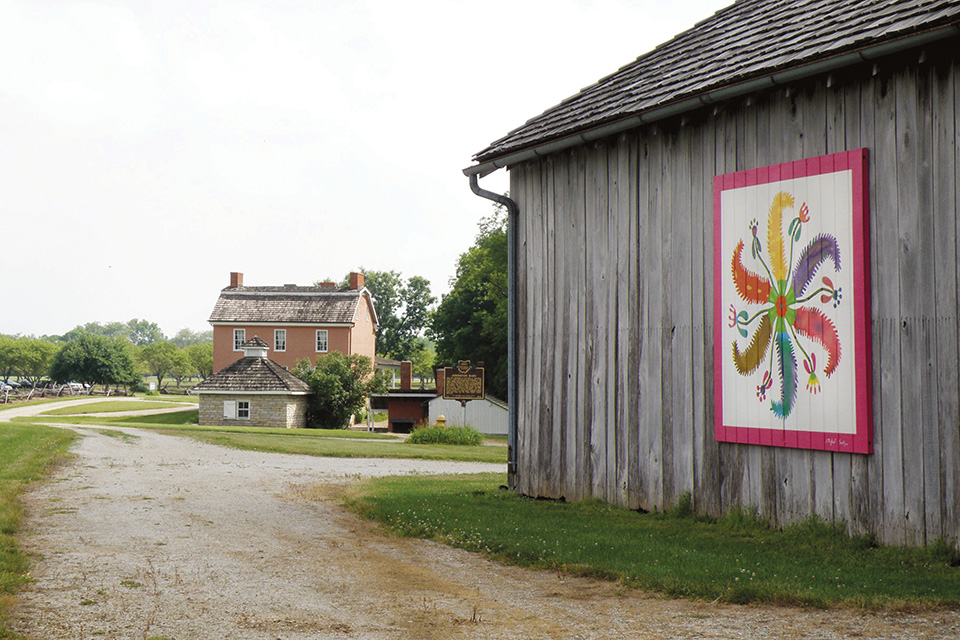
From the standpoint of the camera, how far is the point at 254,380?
45062mm

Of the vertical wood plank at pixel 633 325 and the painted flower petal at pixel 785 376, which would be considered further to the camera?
the vertical wood plank at pixel 633 325

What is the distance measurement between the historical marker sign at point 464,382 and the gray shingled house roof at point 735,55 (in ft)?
57.8

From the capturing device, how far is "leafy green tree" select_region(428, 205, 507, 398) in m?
53.7

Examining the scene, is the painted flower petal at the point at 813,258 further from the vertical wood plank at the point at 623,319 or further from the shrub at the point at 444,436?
the shrub at the point at 444,436

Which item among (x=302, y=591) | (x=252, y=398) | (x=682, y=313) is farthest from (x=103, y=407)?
(x=302, y=591)

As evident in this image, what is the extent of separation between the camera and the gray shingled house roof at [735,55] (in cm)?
742

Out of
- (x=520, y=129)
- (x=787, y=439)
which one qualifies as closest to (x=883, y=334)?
(x=787, y=439)

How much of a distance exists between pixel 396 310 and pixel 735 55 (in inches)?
3581

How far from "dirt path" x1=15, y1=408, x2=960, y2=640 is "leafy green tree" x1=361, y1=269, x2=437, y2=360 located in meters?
87.4

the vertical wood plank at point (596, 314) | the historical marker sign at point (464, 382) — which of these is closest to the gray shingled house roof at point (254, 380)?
the historical marker sign at point (464, 382)

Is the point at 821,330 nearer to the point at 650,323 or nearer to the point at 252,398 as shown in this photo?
the point at 650,323

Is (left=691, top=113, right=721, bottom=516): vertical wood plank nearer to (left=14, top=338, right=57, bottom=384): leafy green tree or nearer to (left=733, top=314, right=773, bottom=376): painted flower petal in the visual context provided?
(left=733, top=314, right=773, bottom=376): painted flower petal

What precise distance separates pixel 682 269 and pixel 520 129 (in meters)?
3.67

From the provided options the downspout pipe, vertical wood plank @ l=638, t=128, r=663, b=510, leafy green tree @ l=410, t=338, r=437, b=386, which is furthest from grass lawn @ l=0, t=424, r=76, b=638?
leafy green tree @ l=410, t=338, r=437, b=386
